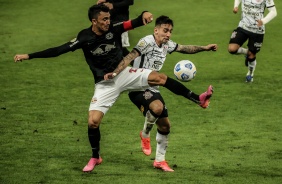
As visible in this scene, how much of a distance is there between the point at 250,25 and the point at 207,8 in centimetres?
930

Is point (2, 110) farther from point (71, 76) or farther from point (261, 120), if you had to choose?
point (261, 120)

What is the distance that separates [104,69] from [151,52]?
80 centimetres

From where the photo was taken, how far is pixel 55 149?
11555 mm

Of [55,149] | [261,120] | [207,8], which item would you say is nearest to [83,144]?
[55,149]

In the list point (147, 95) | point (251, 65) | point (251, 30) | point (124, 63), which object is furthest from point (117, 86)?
point (251, 30)

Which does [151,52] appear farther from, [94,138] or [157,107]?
[94,138]

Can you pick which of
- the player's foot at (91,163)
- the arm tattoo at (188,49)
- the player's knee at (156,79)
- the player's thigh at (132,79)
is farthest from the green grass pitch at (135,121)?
the arm tattoo at (188,49)

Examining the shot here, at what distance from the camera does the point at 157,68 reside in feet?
35.8

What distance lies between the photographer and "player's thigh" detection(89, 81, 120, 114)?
407 inches

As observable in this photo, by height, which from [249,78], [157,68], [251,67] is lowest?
[249,78]

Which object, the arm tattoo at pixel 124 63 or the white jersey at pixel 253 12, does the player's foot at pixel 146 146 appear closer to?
the arm tattoo at pixel 124 63

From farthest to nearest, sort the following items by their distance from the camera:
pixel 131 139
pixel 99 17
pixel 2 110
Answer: pixel 2 110 → pixel 131 139 → pixel 99 17

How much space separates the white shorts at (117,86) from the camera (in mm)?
10359

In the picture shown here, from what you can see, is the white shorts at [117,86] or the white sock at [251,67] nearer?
the white shorts at [117,86]
